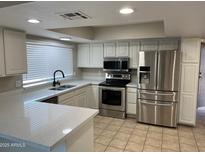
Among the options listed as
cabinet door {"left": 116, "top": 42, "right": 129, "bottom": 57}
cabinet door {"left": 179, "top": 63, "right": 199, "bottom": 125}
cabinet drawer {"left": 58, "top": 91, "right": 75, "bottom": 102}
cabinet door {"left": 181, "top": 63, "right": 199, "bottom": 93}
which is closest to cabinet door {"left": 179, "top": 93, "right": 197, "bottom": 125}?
cabinet door {"left": 179, "top": 63, "right": 199, "bottom": 125}

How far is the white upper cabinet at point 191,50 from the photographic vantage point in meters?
3.43

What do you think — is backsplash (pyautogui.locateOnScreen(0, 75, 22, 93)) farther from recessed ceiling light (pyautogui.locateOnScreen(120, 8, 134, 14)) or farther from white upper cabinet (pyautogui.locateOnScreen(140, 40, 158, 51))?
white upper cabinet (pyautogui.locateOnScreen(140, 40, 158, 51))

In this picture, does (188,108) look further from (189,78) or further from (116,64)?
(116,64)

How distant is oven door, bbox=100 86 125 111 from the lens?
4086 mm

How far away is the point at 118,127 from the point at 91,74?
6.99 feet

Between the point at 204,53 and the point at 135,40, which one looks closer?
the point at 135,40

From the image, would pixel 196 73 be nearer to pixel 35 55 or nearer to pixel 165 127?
pixel 165 127

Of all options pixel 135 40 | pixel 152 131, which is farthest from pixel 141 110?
pixel 135 40

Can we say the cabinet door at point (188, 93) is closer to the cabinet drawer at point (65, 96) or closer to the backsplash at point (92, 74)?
the backsplash at point (92, 74)

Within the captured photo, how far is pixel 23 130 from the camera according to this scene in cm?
144

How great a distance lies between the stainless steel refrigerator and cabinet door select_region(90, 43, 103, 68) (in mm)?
1383

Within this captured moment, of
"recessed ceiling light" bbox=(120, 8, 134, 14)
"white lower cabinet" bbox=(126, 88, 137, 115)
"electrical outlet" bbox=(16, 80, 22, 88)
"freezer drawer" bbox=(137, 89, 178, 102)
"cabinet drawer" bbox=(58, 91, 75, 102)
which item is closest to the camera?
"recessed ceiling light" bbox=(120, 8, 134, 14)

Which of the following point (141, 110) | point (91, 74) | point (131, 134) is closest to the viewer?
point (131, 134)

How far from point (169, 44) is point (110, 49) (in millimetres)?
1531
